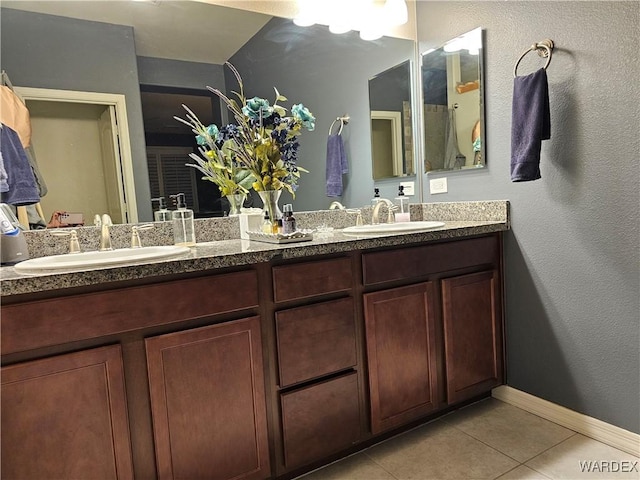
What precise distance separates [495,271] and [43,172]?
6.27 ft

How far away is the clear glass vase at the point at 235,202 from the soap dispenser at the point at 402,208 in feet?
2.78

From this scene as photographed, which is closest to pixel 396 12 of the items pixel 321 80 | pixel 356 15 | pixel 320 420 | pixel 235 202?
pixel 356 15

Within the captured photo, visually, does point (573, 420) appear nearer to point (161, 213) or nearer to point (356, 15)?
point (161, 213)

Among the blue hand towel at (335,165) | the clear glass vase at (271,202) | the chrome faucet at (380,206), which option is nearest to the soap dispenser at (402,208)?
the chrome faucet at (380,206)

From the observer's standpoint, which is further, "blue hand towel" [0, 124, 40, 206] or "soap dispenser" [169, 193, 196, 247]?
"soap dispenser" [169, 193, 196, 247]

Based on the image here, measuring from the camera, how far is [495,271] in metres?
1.91

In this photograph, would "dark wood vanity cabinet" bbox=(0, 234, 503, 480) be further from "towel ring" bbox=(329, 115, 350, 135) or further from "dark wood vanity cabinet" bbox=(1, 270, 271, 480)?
"towel ring" bbox=(329, 115, 350, 135)

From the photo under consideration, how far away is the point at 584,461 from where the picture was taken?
1525 millimetres

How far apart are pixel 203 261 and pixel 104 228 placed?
0.60 meters

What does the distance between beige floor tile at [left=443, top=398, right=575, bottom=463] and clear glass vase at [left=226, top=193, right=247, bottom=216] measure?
1.35 metres

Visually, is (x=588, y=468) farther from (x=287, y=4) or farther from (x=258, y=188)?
(x=287, y=4)

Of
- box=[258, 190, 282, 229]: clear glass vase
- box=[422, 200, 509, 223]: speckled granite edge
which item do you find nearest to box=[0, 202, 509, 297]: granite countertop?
box=[258, 190, 282, 229]: clear glass vase

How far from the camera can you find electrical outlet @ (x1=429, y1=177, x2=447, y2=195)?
221cm

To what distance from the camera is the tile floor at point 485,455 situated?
1.49m
